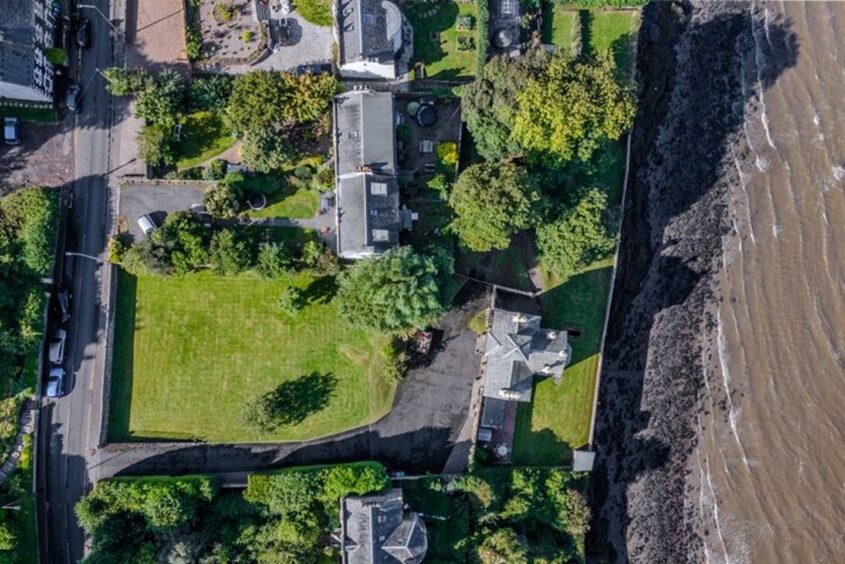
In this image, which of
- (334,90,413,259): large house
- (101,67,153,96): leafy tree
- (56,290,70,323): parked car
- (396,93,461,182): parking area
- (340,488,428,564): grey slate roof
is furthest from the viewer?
(396,93,461,182): parking area

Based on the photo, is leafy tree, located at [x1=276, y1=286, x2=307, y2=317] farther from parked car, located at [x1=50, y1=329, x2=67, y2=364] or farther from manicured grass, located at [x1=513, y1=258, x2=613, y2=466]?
manicured grass, located at [x1=513, y1=258, x2=613, y2=466]

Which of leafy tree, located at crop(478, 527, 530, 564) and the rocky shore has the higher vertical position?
the rocky shore

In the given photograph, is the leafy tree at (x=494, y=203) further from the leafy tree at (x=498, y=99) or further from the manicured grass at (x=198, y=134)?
the manicured grass at (x=198, y=134)

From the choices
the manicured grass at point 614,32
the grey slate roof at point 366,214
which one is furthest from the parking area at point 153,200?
the manicured grass at point 614,32

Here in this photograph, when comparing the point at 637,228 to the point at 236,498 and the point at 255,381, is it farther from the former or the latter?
the point at 236,498


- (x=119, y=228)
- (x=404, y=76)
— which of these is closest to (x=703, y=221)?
(x=404, y=76)

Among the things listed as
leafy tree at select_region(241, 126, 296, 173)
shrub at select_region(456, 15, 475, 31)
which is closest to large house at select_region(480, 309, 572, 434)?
leafy tree at select_region(241, 126, 296, 173)

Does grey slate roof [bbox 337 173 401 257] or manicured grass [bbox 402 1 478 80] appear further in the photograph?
manicured grass [bbox 402 1 478 80]

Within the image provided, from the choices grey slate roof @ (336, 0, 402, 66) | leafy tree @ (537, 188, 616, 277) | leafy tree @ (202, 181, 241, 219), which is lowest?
leafy tree @ (537, 188, 616, 277)
